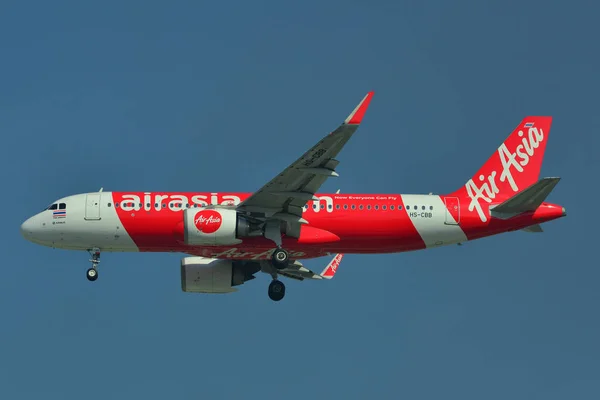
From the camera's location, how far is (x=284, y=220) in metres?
58.8

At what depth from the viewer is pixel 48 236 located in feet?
195

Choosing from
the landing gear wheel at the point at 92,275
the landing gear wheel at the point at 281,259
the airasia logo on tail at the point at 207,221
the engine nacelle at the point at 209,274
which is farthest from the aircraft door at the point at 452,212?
the landing gear wheel at the point at 92,275

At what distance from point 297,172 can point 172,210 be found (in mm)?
7180

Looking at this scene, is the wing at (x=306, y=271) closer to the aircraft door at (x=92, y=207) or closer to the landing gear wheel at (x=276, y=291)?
the landing gear wheel at (x=276, y=291)

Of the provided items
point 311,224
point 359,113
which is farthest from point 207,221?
point 359,113

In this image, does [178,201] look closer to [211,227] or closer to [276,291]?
[211,227]

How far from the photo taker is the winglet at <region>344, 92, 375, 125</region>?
50656 mm

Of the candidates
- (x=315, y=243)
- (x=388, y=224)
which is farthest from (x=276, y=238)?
(x=388, y=224)

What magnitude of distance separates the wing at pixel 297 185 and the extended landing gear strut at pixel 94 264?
7.67 meters

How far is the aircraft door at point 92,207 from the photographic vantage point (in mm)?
59031

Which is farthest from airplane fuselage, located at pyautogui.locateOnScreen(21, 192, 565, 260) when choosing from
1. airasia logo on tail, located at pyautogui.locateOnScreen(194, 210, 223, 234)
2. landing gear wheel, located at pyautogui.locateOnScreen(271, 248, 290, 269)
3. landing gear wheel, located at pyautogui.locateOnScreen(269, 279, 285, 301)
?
landing gear wheel, located at pyautogui.locateOnScreen(269, 279, 285, 301)

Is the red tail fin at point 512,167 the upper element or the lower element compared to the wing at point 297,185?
upper

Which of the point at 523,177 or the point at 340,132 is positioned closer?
the point at 340,132

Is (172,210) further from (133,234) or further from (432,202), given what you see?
(432,202)
